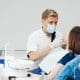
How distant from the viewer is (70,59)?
1.84 m

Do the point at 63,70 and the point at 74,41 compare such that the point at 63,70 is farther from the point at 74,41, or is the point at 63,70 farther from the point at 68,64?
the point at 74,41

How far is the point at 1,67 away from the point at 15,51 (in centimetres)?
100

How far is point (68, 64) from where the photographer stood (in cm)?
174

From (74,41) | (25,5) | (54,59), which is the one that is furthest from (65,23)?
(74,41)

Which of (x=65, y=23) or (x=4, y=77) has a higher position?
(x=65, y=23)

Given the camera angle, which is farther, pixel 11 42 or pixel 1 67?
pixel 11 42

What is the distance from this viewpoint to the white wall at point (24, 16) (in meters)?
3.19

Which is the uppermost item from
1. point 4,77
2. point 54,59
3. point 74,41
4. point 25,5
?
point 25,5

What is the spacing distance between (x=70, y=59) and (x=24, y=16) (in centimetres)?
149

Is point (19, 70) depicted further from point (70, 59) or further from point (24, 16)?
point (24, 16)

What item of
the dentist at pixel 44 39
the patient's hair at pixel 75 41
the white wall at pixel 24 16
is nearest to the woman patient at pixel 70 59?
the patient's hair at pixel 75 41

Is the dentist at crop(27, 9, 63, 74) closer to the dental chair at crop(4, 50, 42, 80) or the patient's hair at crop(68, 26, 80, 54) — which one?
the dental chair at crop(4, 50, 42, 80)

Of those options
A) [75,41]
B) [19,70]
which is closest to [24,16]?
[19,70]

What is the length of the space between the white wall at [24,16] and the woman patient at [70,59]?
1.33 meters
